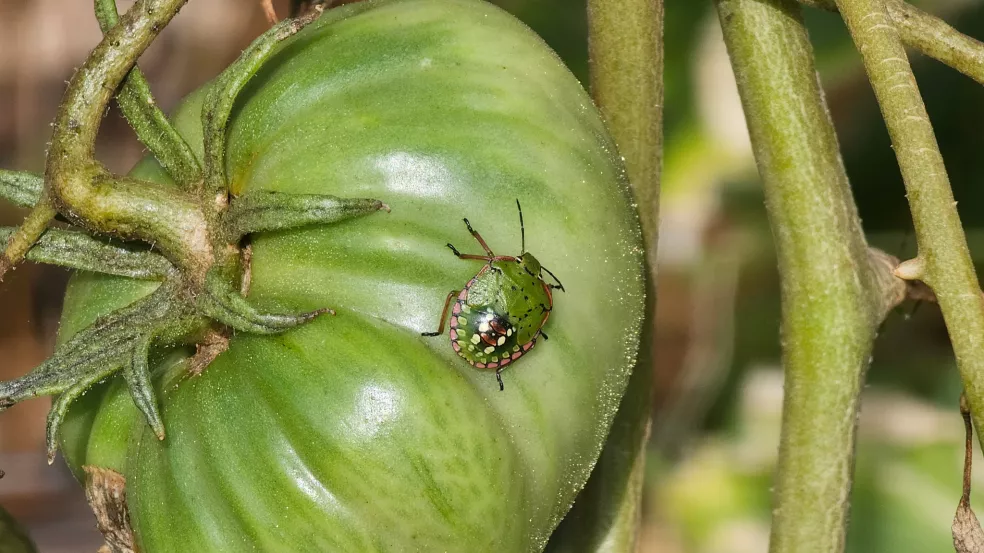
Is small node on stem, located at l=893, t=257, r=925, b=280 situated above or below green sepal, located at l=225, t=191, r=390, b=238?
above

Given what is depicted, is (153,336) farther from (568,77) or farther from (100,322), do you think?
(568,77)

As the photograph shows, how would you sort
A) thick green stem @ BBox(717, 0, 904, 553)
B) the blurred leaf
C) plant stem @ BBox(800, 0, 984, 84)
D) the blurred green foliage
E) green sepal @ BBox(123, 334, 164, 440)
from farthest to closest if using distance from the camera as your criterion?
the blurred green foliage → the blurred leaf → thick green stem @ BBox(717, 0, 904, 553) → plant stem @ BBox(800, 0, 984, 84) → green sepal @ BBox(123, 334, 164, 440)

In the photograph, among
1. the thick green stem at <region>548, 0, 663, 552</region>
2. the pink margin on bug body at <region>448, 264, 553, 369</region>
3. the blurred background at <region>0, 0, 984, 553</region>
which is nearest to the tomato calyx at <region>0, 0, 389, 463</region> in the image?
the pink margin on bug body at <region>448, 264, 553, 369</region>

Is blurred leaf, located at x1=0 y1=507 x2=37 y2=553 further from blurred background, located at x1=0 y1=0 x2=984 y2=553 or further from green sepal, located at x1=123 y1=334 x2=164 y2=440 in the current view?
green sepal, located at x1=123 y1=334 x2=164 y2=440

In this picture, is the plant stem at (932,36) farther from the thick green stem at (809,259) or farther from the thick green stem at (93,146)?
the thick green stem at (93,146)

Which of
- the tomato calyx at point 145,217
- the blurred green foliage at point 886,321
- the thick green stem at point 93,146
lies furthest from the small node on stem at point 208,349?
the blurred green foliage at point 886,321

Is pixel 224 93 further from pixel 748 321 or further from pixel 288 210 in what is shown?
pixel 748 321
